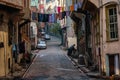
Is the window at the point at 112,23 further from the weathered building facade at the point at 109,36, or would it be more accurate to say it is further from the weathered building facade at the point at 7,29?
the weathered building facade at the point at 7,29

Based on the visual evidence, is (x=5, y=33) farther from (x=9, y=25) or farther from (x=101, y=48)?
(x=101, y=48)

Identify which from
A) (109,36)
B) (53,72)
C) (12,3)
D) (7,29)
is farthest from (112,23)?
(7,29)

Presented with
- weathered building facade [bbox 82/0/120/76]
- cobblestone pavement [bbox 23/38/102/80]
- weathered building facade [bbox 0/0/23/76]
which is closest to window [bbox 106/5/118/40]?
weathered building facade [bbox 82/0/120/76]

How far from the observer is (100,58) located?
26.4 meters

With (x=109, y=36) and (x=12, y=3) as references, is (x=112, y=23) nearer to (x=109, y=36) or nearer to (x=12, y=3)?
(x=109, y=36)

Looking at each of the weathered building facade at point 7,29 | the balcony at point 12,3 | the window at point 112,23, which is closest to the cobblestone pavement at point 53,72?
the weathered building facade at point 7,29

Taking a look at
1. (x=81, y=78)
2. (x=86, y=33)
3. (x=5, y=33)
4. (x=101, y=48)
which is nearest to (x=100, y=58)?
(x=101, y=48)

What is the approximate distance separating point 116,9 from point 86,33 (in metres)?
13.0

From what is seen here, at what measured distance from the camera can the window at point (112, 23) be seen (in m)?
24.7

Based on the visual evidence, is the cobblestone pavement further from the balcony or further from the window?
the balcony

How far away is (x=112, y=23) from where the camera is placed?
25.1m

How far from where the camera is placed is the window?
24734 millimetres

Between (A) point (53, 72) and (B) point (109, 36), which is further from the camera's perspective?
(A) point (53, 72)

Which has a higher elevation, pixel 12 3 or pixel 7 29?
pixel 12 3
